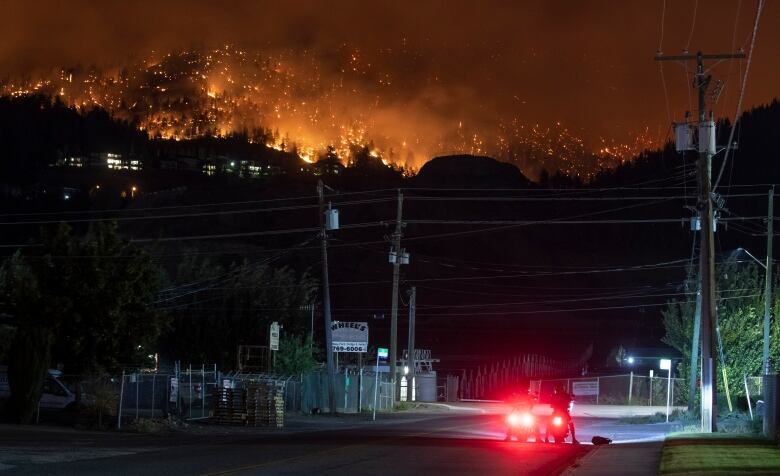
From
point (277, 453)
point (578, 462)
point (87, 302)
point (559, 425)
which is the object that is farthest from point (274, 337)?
point (578, 462)

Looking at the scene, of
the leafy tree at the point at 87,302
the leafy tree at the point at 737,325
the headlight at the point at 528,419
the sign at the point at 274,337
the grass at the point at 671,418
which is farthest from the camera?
the leafy tree at the point at 737,325

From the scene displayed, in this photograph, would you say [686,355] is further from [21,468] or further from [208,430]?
[21,468]

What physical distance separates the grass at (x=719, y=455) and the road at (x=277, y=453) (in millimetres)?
2258

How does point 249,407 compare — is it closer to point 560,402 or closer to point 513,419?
point 513,419

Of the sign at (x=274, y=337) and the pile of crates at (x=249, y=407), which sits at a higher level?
the sign at (x=274, y=337)

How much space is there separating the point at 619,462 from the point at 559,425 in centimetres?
658

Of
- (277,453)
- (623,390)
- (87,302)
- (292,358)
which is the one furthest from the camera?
(623,390)

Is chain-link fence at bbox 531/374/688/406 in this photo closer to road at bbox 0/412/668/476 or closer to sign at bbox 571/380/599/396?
sign at bbox 571/380/599/396

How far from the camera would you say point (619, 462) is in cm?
2081

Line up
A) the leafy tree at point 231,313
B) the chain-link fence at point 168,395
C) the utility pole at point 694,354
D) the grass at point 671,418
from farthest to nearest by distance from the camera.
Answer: the leafy tree at point 231,313
the utility pole at point 694,354
the grass at point 671,418
the chain-link fence at point 168,395

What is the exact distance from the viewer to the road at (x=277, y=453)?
18.3 m

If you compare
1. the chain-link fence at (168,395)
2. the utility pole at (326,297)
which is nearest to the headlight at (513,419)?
the chain-link fence at (168,395)

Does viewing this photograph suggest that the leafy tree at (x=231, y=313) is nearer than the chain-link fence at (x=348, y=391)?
No

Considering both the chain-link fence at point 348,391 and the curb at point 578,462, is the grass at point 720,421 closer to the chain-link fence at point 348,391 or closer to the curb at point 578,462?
the curb at point 578,462
